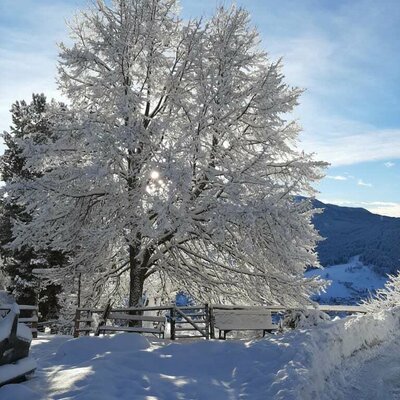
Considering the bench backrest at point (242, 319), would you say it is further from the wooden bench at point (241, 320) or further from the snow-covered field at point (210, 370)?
the snow-covered field at point (210, 370)

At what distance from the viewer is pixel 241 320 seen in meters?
14.7

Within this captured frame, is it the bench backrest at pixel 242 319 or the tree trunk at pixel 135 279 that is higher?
the tree trunk at pixel 135 279

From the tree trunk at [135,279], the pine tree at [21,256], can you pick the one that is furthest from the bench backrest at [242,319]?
the pine tree at [21,256]

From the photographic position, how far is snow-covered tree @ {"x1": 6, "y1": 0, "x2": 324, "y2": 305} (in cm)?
1352

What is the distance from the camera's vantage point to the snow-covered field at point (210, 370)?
23.7ft

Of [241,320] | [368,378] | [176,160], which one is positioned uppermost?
[176,160]

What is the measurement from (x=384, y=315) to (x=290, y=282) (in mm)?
6191

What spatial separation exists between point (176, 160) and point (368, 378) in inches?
281

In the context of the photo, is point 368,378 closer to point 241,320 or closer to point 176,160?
point 241,320

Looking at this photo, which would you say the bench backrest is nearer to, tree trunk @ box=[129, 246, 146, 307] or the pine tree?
tree trunk @ box=[129, 246, 146, 307]

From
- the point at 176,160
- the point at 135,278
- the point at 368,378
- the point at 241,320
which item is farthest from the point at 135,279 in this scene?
the point at 368,378

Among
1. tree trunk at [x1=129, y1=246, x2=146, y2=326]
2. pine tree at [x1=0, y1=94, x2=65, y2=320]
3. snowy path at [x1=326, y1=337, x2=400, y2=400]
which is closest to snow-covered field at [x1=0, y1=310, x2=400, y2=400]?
snowy path at [x1=326, y1=337, x2=400, y2=400]

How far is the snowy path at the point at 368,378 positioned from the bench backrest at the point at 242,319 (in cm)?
310

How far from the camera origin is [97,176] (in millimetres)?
12859
